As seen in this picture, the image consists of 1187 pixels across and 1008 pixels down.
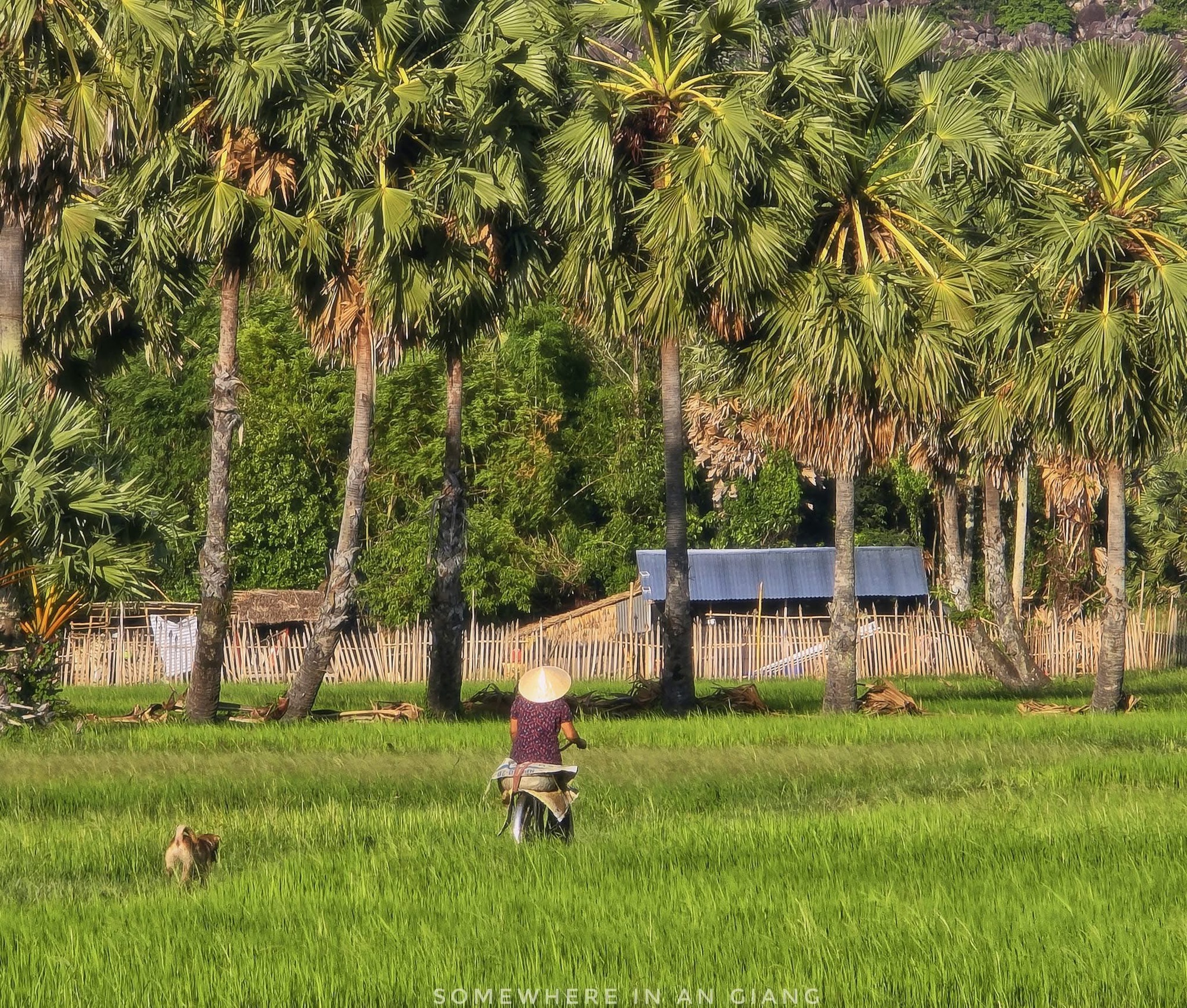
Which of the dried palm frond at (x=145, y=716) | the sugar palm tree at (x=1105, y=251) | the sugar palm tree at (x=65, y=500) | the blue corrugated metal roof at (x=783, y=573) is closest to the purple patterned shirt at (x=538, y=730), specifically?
the sugar palm tree at (x=65, y=500)

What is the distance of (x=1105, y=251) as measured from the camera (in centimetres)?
2408

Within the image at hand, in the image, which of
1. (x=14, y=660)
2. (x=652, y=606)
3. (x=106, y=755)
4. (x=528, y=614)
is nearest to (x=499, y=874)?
(x=106, y=755)

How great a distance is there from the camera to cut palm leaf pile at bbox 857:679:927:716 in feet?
82.9

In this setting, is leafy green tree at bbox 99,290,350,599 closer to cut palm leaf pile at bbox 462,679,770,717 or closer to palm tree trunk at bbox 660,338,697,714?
cut palm leaf pile at bbox 462,679,770,717

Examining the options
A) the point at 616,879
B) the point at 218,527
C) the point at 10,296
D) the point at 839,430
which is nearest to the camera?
the point at 616,879

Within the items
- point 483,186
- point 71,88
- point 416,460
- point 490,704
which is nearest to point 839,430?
point 483,186

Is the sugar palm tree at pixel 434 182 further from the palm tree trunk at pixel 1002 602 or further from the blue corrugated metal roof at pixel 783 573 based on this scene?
the blue corrugated metal roof at pixel 783 573

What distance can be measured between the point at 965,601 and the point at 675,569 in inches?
506

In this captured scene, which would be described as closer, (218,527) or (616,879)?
(616,879)

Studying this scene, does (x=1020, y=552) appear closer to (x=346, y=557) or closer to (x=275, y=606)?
(x=275, y=606)

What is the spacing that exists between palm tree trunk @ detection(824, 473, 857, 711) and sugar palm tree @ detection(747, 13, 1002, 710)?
0.02 meters

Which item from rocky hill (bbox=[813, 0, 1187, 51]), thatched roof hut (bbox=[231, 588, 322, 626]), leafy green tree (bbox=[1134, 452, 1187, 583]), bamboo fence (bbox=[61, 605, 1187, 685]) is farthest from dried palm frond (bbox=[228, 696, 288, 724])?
rocky hill (bbox=[813, 0, 1187, 51])

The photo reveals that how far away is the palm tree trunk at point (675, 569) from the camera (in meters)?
25.5

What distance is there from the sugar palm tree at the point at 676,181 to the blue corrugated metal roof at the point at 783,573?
55.7ft
